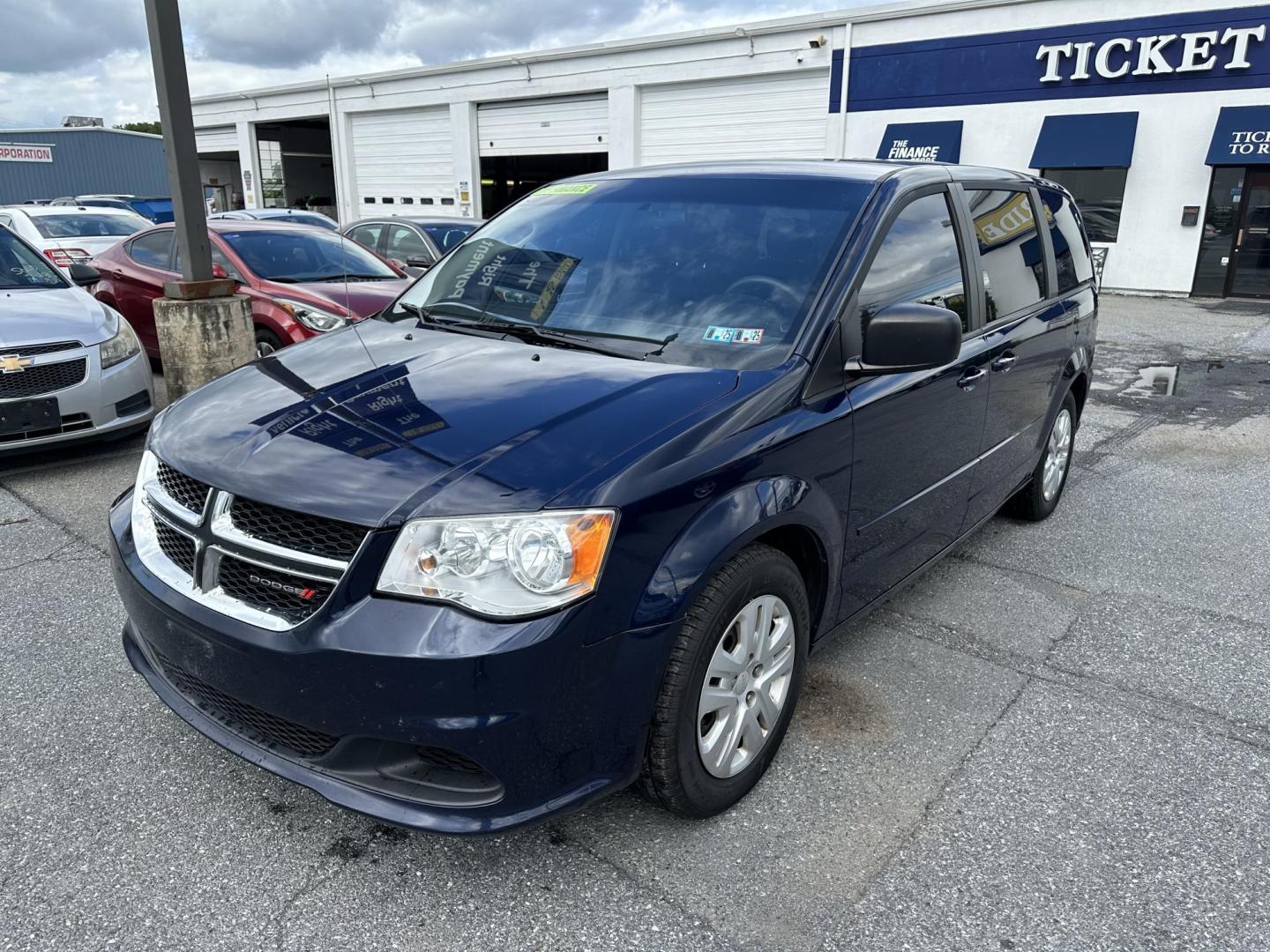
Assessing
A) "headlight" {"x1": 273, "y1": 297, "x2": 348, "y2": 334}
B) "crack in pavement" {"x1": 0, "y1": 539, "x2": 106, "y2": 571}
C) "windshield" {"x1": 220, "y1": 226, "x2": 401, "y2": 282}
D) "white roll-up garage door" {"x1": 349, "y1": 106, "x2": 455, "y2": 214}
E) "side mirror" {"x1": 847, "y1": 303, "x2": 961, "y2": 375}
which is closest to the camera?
"side mirror" {"x1": 847, "y1": 303, "x2": 961, "y2": 375}

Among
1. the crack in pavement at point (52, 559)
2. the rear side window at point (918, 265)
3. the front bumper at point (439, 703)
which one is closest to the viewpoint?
the front bumper at point (439, 703)

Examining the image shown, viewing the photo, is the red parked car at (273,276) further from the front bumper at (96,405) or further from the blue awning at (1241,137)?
the blue awning at (1241,137)

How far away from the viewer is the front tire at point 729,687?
234 centimetres

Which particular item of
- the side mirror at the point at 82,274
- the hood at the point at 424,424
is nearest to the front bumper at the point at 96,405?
the side mirror at the point at 82,274

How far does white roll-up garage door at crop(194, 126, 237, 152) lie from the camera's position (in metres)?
37.9

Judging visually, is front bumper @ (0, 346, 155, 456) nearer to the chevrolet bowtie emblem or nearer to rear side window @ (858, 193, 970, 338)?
the chevrolet bowtie emblem

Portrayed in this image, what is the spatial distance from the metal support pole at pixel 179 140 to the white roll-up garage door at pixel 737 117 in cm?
1677

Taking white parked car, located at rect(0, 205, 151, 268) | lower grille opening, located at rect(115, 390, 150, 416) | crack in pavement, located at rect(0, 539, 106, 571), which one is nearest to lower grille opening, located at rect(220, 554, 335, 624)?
crack in pavement, located at rect(0, 539, 106, 571)

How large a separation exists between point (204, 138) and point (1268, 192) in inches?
1508

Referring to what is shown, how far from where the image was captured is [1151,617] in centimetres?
405

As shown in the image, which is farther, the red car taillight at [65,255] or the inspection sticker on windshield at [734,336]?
the red car taillight at [65,255]

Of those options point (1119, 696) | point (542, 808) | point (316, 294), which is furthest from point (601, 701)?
point (316, 294)

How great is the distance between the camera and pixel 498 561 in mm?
2098

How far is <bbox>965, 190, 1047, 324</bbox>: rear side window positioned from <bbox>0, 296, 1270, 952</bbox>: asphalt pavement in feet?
4.39
